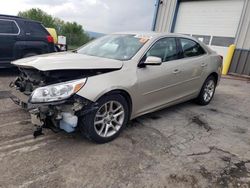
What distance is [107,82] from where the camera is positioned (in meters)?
Result: 3.01

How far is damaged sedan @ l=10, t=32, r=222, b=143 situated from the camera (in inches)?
110

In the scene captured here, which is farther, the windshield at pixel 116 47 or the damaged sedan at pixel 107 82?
the windshield at pixel 116 47

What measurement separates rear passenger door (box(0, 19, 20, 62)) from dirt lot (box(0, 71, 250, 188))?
9.09 ft

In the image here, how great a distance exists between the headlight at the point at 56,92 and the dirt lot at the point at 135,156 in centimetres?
70

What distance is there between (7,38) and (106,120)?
4899 mm

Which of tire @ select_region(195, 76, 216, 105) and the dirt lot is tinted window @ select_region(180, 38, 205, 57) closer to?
tire @ select_region(195, 76, 216, 105)

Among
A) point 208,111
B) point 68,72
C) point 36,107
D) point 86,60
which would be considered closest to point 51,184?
point 36,107

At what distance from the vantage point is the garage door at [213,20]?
421 inches

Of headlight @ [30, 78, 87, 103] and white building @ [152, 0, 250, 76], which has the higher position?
white building @ [152, 0, 250, 76]

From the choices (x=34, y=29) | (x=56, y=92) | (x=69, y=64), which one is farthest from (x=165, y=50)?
(x=34, y=29)

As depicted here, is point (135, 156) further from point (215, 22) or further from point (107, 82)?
point (215, 22)

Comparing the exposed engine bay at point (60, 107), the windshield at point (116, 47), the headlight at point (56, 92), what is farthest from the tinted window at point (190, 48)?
the headlight at point (56, 92)

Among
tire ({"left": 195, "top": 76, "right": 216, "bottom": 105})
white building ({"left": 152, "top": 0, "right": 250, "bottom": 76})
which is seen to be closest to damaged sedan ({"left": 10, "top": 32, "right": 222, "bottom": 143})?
tire ({"left": 195, "top": 76, "right": 216, "bottom": 105})

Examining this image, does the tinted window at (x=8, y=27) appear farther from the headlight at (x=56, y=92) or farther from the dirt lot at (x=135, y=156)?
→ the headlight at (x=56, y=92)
